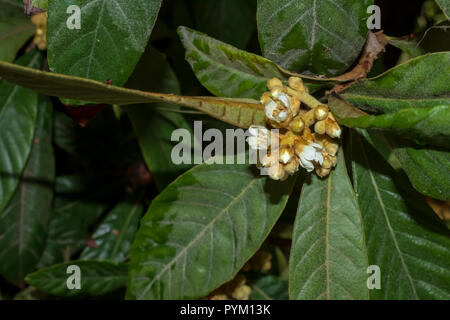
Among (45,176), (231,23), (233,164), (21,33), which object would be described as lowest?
(233,164)

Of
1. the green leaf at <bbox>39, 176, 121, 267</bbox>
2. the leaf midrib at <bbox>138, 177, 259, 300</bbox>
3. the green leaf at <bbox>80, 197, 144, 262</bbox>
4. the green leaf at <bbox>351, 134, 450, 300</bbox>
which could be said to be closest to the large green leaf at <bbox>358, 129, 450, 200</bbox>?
the green leaf at <bbox>351, 134, 450, 300</bbox>

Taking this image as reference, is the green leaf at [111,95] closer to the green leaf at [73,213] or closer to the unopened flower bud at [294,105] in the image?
the unopened flower bud at [294,105]

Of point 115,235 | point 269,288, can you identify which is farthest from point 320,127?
point 115,235

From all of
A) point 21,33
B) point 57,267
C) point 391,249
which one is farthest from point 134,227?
point 391,249

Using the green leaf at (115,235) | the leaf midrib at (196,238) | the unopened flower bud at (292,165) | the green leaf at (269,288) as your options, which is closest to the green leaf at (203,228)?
the leaf midrib at (196,238)

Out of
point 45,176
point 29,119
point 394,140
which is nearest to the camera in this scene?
point 394,140

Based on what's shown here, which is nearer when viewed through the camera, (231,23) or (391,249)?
(391,249)

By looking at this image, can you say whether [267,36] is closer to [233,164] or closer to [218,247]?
[233,164]
